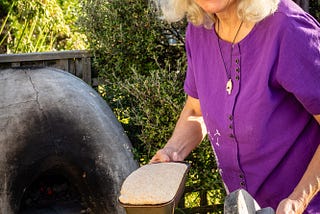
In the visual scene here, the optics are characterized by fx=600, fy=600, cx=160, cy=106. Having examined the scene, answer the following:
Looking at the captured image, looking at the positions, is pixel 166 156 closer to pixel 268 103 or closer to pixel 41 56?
pixel 268 103

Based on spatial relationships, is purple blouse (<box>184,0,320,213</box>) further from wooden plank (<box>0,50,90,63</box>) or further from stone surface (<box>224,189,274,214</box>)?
wooden plank (<box>0,50,90,63</box>)

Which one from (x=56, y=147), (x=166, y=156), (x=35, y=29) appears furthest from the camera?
(x=35, y=29)

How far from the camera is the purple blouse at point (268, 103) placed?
163 cm

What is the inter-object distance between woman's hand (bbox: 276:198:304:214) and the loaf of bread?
28cm

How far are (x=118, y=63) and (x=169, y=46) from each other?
1.26 ft

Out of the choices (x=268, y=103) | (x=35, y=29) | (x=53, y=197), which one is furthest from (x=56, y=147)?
(x=35, y=29)

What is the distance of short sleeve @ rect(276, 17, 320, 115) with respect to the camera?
5.29 feet

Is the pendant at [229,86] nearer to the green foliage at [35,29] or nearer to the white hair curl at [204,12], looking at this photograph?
the white hair curl at [204,12]

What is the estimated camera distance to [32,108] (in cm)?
337

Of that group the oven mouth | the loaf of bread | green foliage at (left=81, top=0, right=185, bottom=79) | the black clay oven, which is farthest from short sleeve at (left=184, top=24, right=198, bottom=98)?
green foliage at (left=81, top=0, right=185, bottom=79)

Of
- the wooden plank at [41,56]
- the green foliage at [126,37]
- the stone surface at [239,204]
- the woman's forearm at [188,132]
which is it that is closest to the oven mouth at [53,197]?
the green foliage at [126,37]

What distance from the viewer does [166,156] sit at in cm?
195

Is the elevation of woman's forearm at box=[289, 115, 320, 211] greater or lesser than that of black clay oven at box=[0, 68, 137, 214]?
greater

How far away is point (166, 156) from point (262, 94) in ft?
1.39
